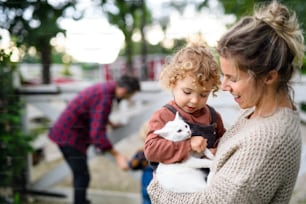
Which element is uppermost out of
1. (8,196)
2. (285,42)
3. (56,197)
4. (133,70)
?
(285,42)

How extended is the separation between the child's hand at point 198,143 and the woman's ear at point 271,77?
0.22 m

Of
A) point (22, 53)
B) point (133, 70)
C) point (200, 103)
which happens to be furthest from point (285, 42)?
point (133, 70)

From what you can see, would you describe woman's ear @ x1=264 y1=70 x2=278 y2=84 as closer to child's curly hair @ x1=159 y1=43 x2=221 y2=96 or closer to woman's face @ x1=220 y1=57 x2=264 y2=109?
woman's face @ x1=220 y1=57 x2=264 y2=109

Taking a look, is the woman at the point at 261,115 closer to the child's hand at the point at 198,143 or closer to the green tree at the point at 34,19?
the child's hand at the point at 198,143

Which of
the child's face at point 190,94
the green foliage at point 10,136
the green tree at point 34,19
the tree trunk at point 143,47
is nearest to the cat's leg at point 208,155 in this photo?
the child's face at point 190,94

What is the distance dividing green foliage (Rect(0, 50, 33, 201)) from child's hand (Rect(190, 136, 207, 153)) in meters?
1.89

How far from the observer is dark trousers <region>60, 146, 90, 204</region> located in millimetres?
3027

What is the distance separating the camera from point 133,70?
4.79 meters

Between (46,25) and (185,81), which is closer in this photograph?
(185,81)

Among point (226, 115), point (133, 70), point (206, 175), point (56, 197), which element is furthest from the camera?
point (133, 70)

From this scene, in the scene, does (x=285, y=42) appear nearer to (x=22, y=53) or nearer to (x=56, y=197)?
(x=22, y=53)

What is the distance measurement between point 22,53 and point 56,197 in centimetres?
154

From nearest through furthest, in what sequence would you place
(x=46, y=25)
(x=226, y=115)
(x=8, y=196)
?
(x=226, y=115), (x=46, y=25), (x=8, y=196)

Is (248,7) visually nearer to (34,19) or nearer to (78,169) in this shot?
(34,19)
